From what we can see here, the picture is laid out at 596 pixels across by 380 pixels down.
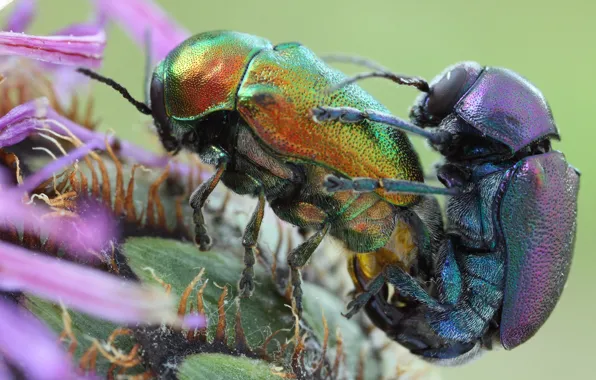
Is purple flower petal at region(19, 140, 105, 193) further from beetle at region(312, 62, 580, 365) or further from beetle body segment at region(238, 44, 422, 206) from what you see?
beetle at region(312, 62, 580, 365)

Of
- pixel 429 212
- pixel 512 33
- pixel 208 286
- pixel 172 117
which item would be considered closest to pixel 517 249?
pixel 429 212

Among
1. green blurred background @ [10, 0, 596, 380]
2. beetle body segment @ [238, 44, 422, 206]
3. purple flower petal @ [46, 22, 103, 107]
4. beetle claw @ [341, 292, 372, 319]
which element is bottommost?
green blurred background @ [10, 0, 596, 380]

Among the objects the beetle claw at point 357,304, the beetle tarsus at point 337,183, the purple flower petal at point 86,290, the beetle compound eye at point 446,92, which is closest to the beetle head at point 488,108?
the beetle compound eye at point 446,92

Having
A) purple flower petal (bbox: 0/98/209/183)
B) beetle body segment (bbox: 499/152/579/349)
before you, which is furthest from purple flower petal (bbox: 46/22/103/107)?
beetle body segment (bbox: 499/152/579/349)

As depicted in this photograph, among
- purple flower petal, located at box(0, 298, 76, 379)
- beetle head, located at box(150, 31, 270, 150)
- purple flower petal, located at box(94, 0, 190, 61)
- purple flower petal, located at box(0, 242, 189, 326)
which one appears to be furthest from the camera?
purple flower petal, located at box(94, 0, 190, 61)

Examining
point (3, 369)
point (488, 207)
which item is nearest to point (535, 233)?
point (488, 207)

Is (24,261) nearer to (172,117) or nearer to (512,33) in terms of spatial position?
(172,117)

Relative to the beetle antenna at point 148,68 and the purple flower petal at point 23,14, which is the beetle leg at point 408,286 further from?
the purple flower petal at point 23,14
